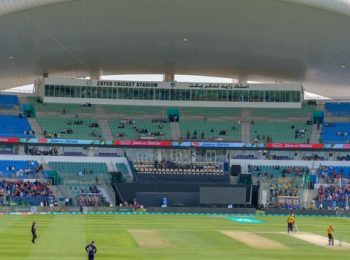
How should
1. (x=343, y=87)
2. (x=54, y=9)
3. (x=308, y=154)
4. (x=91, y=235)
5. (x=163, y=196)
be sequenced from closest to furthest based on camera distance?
(x=91, y=235), (x=54, y=9), (x=163, y=196), (x=308, y=154), (x=343, y=87)

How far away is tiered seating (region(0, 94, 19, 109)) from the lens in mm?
91688

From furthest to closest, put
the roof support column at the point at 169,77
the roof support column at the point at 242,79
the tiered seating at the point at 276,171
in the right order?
1. the roof support column at the point at 242,79
2. the roof support column at the point at 169,77
3. the tiered seating at the point at 276,171

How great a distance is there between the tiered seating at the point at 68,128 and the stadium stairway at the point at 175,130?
9.03m

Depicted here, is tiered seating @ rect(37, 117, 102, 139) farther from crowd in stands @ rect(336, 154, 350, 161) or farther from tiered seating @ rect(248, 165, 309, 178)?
crowd in stands @ rect(336, 154, 350, 161)

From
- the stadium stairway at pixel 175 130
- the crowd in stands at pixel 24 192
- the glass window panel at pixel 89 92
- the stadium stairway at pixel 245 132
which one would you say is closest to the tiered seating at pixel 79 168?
the crowd in stands at pixel 24 192

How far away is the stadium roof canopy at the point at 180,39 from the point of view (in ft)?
211

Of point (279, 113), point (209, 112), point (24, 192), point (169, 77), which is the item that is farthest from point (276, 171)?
point (24, 192)

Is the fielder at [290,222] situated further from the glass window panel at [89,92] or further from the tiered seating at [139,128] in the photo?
the glass window panel at [89,92]

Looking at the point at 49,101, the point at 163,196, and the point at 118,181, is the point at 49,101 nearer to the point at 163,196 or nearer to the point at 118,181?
the point at 118,181

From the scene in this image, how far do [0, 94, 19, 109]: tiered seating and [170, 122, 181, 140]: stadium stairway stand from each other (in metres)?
20.0

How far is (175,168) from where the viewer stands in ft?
271

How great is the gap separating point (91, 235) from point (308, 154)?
171 feet

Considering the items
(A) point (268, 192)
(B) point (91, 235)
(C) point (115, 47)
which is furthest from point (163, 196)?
(B) point (91, 235)

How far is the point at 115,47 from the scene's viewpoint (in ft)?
261
